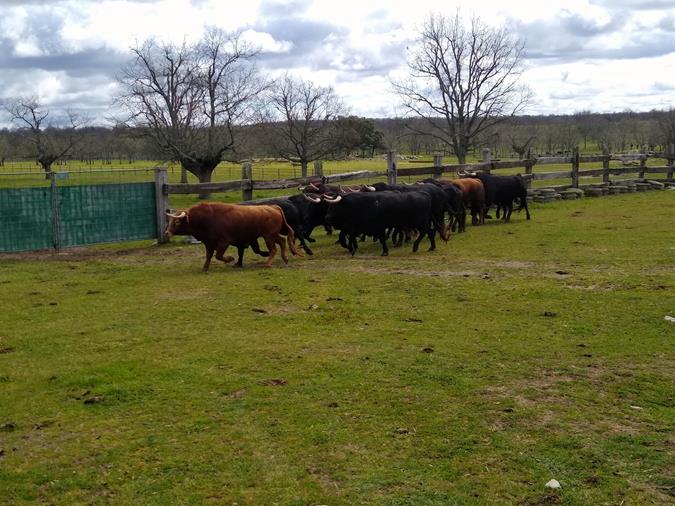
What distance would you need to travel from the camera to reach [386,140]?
3401 inches

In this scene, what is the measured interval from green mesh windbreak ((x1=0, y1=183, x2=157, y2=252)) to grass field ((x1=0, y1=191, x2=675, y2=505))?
341 centimetres

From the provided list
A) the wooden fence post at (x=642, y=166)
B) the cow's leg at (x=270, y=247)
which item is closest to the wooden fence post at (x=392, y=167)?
the cow's leg at (x=270, y=247)

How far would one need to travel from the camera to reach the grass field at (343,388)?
454 centimetres

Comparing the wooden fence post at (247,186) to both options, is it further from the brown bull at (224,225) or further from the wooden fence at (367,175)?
the brown bull at (224,225)

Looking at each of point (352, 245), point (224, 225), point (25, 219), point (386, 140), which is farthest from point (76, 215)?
point (386, 140)

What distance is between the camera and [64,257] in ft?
48.3

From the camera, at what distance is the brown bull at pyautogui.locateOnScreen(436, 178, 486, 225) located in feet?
62.7

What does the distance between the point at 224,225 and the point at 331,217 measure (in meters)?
2.61

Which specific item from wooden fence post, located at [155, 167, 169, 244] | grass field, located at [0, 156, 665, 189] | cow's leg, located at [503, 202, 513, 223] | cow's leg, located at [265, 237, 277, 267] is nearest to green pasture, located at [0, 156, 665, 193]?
grass field, located at [0, 156, 665, 189]

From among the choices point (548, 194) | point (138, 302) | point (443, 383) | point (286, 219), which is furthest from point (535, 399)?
point (548, 194)

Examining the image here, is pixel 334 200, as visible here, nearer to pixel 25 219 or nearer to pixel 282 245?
pixel 282 245

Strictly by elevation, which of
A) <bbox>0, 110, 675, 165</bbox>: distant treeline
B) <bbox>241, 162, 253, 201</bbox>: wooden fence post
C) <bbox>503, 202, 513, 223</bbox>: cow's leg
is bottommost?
<bbox>503, 202, 513, 223</bbox>: cow's leg

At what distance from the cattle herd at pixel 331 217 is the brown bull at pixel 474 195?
0.03 meters

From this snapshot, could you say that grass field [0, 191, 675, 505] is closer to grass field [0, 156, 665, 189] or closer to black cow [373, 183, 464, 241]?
black cow [373, 183, 464, 241]
